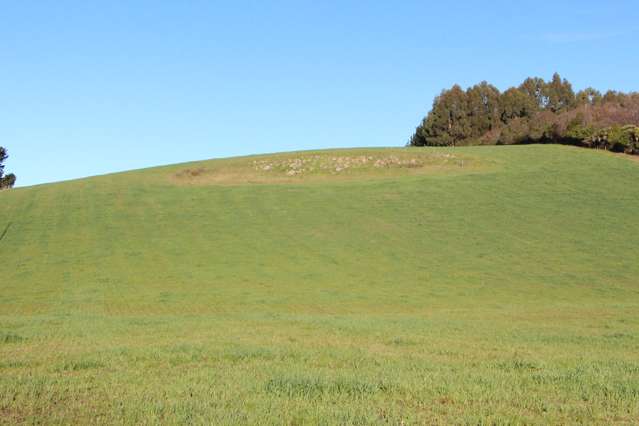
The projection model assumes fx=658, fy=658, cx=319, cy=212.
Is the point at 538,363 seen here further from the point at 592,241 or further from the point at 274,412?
the point at 592,241

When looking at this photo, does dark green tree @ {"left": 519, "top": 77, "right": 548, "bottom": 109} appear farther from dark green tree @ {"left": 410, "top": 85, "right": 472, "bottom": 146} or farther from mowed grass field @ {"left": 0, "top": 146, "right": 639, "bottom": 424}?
mowed grass field @ {"left": 0, "top": 146, "right": 639, "bottom": 424}

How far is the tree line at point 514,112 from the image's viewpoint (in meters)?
70.8

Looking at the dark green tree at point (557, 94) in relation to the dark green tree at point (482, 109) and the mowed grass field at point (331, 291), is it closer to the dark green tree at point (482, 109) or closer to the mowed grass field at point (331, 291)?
the dark green tree at point (482, 109)

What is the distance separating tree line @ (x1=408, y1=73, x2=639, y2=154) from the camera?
70750 millimetres

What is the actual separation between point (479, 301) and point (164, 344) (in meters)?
14.5

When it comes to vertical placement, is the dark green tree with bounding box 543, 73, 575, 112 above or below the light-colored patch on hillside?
above

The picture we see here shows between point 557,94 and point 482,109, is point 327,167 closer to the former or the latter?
point 482,109

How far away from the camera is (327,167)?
56.8 meters

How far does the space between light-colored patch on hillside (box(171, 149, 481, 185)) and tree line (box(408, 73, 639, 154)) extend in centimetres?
1831

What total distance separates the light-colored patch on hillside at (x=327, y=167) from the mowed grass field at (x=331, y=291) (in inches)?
12.7

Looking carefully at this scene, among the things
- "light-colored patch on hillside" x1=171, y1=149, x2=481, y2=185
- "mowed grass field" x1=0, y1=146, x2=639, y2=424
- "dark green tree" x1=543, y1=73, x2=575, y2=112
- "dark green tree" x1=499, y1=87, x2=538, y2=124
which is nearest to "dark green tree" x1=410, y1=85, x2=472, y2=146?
"dark green tree" x1=499, y1=87, x2=538, y2=124

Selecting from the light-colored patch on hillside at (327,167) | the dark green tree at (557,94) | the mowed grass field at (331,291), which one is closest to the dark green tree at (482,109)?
the dark green tree at (557,94)

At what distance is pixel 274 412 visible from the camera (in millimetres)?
6152

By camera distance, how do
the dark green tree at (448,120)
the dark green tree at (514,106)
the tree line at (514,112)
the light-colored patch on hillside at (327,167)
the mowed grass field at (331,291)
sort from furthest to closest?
the dark green tree at (514,106) → the dark green tree at (448,120) → the tree line at (514,112) → the light-colored patch on hillside at (327,167) → the mowed grass field at (331,291)
